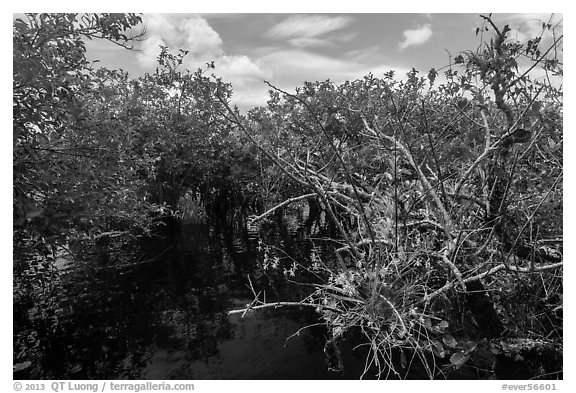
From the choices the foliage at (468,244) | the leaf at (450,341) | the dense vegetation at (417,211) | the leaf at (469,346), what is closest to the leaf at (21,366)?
the dense vegetation at (417,211)

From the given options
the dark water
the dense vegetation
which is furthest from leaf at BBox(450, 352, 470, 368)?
the dark water

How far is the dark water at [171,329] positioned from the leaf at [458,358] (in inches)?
62.6

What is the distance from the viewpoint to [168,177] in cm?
2631

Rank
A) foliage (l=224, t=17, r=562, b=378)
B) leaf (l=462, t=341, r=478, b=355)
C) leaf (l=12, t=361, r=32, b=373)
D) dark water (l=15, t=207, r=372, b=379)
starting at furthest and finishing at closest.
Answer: dark water (l=15, t=207, r=372, b=379), leaf (l=12, t=361, r=32, b=373), leaf (l=462, t=341, r=478, b=355), foliage (l=224, t=17, r=562, b=378)

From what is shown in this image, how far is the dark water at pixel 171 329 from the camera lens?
730 cm

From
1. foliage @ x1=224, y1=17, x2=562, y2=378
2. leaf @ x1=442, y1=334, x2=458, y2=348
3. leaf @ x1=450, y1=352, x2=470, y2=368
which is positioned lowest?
leaf @ x1=450, y1=352, x2=470, y2=368

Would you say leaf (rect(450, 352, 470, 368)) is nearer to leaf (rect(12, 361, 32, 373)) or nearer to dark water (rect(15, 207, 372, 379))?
dark water (rect(15, 207, 372, 379))

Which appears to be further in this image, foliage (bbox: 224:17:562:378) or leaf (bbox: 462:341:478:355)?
leaf (bbox: 462:341:478:355)

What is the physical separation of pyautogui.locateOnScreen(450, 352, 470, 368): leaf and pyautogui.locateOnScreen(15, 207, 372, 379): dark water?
5.21 ft

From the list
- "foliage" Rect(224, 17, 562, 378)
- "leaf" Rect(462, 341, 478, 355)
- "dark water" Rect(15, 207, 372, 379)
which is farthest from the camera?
"dark water" Rect(15, 207, 372, 379)

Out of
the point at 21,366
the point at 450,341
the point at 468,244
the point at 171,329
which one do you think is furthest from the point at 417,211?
the point at 21,366

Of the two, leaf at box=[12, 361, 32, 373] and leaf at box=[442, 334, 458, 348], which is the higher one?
leaf at box=[442, 334, 458, 348]

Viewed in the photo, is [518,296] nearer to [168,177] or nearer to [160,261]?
[160,261]

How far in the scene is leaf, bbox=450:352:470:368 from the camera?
6.01 meters
